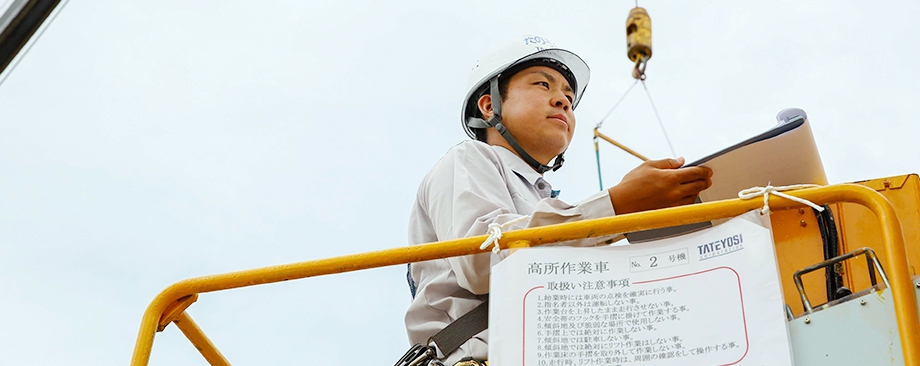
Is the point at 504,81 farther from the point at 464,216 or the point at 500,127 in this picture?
the point at 464,216

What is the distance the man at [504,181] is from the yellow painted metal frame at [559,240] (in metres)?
0.16

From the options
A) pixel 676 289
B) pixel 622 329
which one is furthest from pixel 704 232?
pixel 622 329

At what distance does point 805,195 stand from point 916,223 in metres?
0.68

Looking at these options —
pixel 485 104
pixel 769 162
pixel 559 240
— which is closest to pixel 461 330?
pixel 559 240

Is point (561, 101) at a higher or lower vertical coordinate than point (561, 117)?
higher

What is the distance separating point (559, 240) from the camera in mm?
2598

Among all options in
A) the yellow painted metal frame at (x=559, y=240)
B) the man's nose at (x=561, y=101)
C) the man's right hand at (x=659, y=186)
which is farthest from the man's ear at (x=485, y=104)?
the yellow painted metal frame at (x=559, y=240)

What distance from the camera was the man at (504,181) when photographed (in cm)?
302

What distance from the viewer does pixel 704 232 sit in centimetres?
244

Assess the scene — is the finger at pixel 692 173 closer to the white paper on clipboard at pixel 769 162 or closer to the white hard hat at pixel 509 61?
the white paper on clipboard at pixel 769 162

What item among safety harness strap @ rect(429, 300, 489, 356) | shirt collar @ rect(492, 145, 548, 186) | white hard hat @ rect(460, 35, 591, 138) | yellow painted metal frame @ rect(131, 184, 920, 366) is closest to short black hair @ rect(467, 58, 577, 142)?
white hard hat @ rect(460, 35, 591, 138)

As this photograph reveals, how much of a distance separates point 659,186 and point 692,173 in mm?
119

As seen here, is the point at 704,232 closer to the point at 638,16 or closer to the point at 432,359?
the point at 432,359

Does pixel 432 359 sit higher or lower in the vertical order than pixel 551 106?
lower
